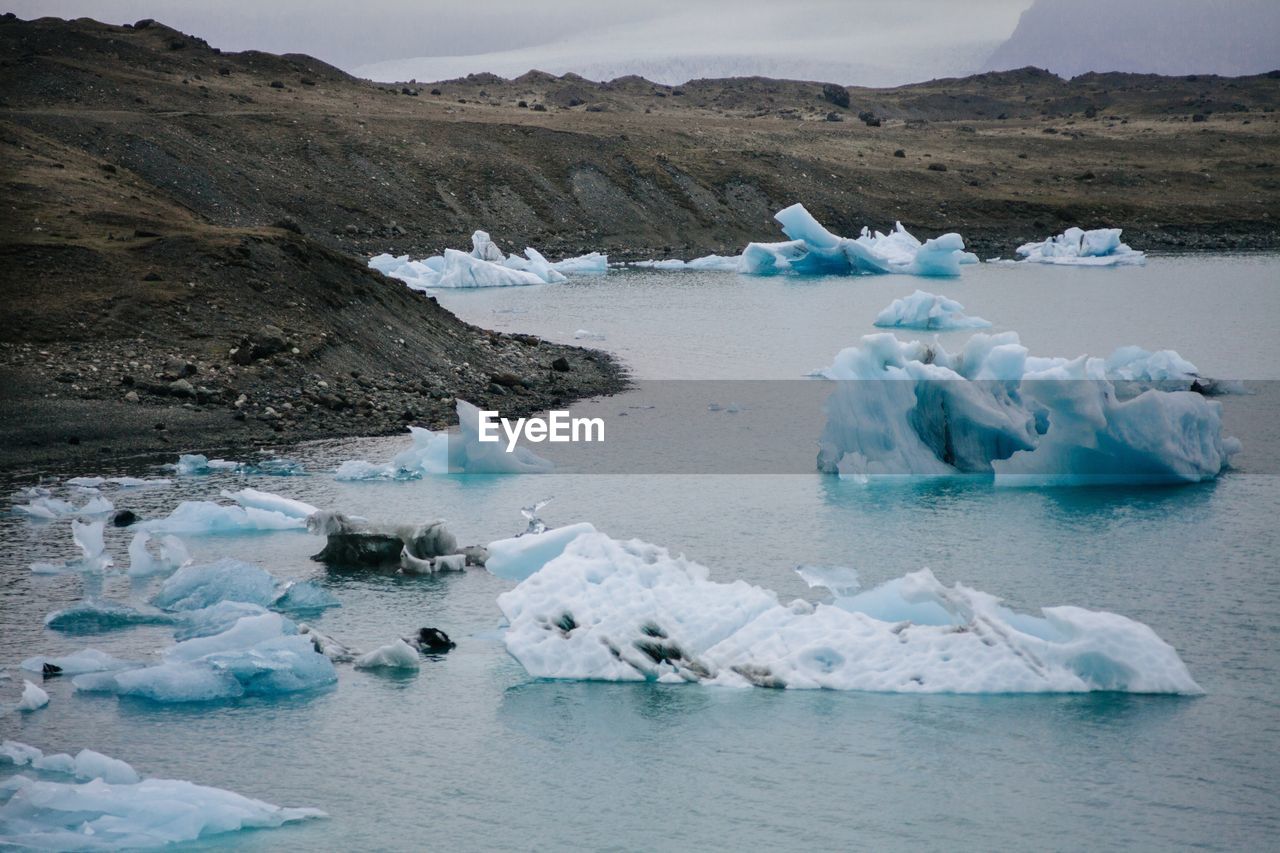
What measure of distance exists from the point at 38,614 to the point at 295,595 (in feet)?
6.17

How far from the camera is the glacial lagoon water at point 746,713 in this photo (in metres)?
7.27

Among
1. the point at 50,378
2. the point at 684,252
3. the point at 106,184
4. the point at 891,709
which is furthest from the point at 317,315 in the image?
the point at 684,252

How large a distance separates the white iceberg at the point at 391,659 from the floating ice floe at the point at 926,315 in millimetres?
18046

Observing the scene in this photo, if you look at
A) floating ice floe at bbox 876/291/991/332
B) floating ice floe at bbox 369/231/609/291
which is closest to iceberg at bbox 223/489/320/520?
floating ice floe at bbox 876/291/991/332

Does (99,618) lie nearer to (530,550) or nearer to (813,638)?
(530,550)

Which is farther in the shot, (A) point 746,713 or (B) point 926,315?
(B) point 926,315

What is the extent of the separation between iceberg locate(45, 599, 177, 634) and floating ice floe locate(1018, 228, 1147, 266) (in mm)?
35313

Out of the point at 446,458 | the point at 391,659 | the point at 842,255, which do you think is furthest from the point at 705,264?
the point at 391,659

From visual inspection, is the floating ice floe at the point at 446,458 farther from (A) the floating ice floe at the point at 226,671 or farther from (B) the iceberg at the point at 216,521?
(A) the floating ice floe at the point at 226,671

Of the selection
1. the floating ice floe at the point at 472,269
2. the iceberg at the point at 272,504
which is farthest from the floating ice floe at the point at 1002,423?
the floating ice floe at the point at 472,269

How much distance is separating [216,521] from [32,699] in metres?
4.30

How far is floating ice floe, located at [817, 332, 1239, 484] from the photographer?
14.7 meters

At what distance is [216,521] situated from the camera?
12688 millimetres

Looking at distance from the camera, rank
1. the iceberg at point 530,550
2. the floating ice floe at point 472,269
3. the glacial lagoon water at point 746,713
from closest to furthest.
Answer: the glacial lagoon water at point 746,713 → the iceberg at point 530,550 → the floating ice floe at point 472,269
